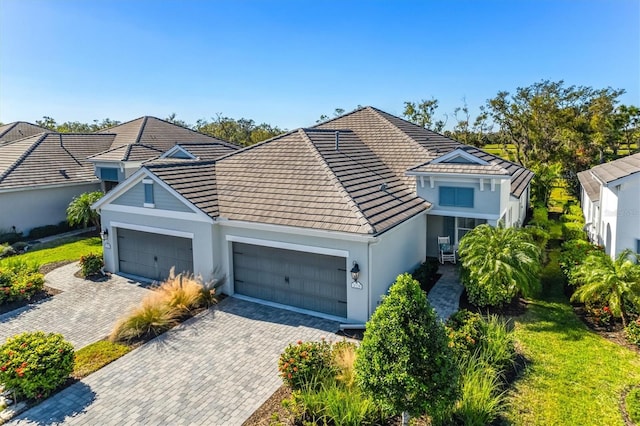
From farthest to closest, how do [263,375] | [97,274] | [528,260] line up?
[97,274] < [528,260] < [263,375]

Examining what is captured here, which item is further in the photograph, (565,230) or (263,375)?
(565,230)

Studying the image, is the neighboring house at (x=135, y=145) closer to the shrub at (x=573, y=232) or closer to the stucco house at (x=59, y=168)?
the stucco house at (x=59, y=168)

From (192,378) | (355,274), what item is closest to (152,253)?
(192,378)

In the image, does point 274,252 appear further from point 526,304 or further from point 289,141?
point 526,304

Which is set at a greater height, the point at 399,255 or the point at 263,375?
the point at 399,255

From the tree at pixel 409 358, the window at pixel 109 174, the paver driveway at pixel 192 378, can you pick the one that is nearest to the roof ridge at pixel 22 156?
the window at pixel 109 174

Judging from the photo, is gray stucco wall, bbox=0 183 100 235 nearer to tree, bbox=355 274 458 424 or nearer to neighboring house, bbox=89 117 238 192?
neighboring house, bbox=89 117 238 192

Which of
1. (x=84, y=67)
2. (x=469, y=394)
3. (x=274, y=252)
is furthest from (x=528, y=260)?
(x=84, y=67)

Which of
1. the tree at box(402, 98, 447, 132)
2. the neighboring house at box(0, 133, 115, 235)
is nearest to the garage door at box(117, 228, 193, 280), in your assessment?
the neighboring house at box(0, 133, 115, 235)

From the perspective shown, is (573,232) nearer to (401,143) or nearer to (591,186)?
(591,186)
